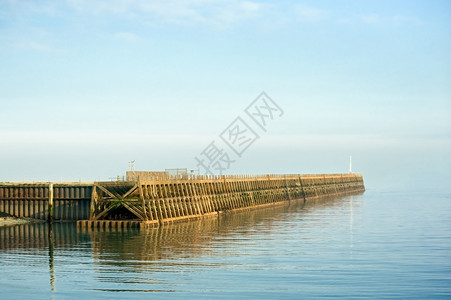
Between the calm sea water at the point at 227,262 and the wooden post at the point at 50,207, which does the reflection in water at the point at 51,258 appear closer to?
the calm sea water at the point at 227,262

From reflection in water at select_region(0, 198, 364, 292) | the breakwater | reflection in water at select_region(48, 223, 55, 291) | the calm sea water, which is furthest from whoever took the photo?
the breakwater

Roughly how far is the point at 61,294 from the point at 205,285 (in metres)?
8.21

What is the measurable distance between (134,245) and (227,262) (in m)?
12.6

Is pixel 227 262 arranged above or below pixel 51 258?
below

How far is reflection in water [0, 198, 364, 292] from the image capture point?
44191 mm

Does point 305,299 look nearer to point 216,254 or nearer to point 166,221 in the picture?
point 216,254

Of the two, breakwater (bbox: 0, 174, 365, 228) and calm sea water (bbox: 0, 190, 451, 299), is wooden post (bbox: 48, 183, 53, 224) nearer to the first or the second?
breakwater (bbox: 0, 174, 365, 228)

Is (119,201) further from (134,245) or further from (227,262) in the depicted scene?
(227,262)

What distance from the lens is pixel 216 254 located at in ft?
175

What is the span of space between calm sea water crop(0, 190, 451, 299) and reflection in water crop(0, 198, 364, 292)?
0.08m

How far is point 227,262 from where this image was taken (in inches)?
1925

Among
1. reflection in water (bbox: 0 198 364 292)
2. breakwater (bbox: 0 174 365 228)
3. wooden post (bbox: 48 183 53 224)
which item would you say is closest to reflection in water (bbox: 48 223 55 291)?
reflection in water (bbox: 0 198 364 292)

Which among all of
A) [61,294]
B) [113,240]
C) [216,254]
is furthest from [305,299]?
[113,240]

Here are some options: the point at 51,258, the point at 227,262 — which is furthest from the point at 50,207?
the point at 227,262
